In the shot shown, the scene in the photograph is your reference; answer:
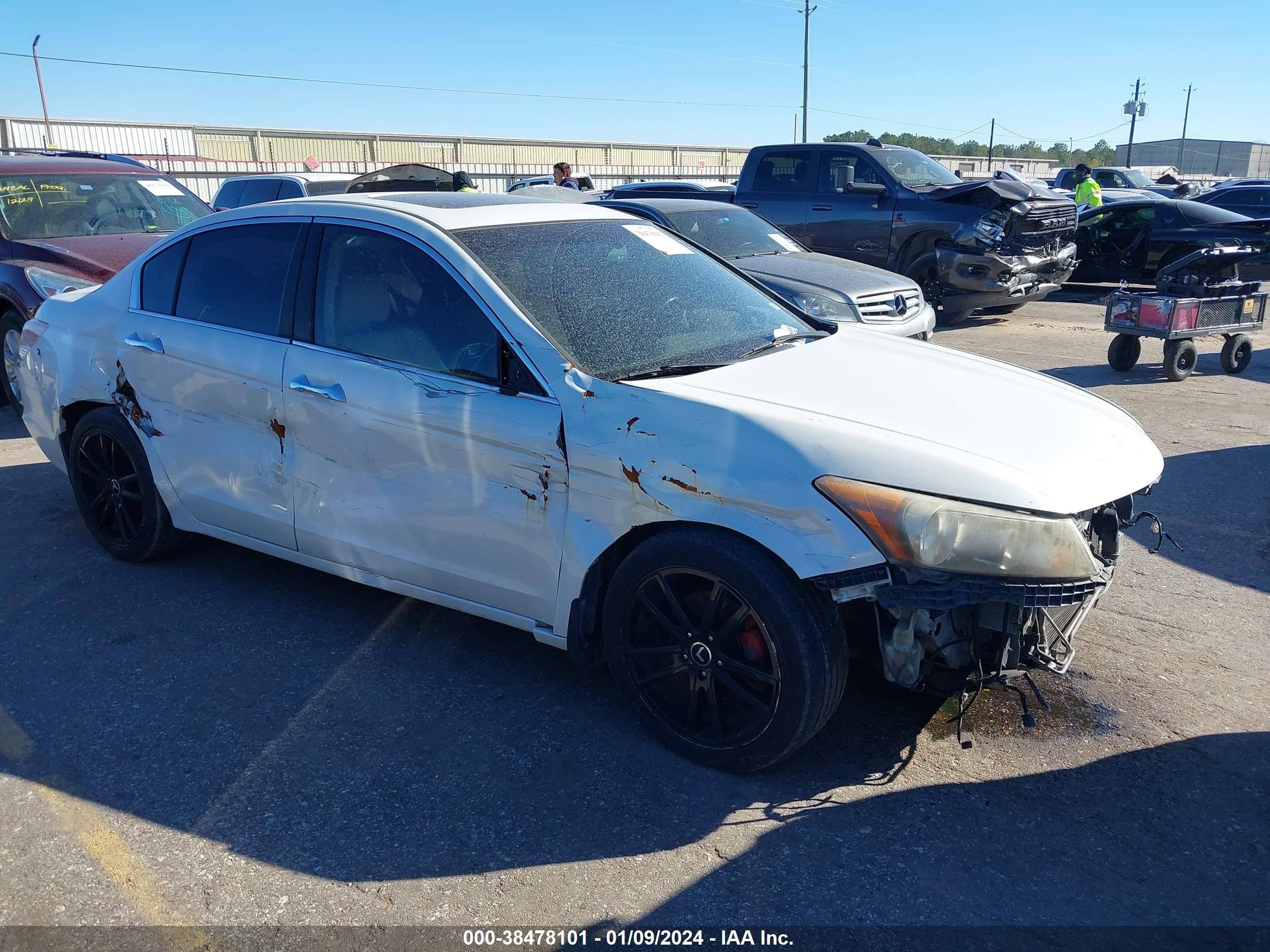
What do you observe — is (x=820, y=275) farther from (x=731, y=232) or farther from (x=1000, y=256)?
(x=1000, y=256)

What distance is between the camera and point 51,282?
7.92 metres

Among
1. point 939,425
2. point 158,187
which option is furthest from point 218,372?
point 158,187

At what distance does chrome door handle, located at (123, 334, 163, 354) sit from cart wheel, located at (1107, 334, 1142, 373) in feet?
28.1

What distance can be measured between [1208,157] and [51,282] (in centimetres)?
9491

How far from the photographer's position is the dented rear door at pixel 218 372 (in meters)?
4.19

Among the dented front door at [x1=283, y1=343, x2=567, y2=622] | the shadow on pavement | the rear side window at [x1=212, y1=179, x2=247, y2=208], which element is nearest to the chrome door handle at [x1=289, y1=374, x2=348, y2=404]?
the dented front door at [x1=283, y1=343, x2=567, y2=622]

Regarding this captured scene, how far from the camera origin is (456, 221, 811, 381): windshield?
3.60 metres

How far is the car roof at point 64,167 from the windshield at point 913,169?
837 cm

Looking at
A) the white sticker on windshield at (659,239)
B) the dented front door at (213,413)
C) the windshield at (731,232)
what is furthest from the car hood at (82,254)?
the white sticker on windshield at (659,239)

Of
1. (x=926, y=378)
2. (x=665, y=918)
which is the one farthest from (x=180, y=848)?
(x=926, y=378)

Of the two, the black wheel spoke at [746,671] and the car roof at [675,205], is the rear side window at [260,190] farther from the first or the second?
the black wheel spoke at [746,671]

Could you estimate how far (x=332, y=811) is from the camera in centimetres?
314

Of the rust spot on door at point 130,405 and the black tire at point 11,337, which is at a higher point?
the rust spot on door at point 130,405

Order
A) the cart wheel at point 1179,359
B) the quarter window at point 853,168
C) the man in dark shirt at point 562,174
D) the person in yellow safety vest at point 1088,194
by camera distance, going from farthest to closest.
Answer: the person in yellow safety vest at point 1088,194
the man in dark shirt at point 562,174
the quarter window at point 853,168
the cart wheel at point 1179,359
